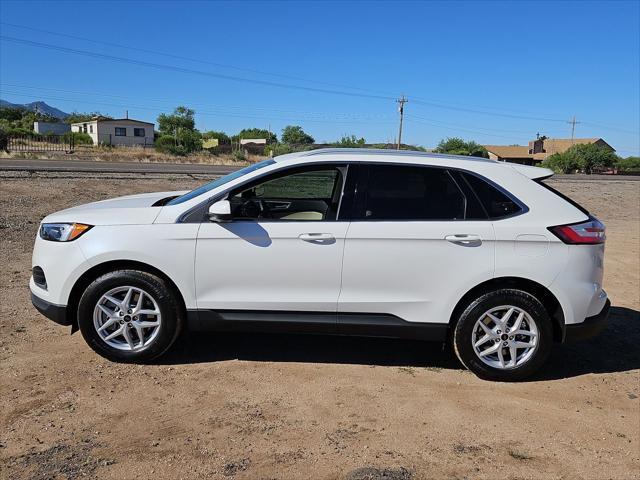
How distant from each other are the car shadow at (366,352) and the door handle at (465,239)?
115 centimetres

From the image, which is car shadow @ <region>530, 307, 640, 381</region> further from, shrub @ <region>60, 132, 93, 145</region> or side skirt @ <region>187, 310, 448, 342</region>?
shrub @ <region>60, 132, 93, 145</region>

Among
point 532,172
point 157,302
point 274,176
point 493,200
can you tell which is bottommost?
point 157,302

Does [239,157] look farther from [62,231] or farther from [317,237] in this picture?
[317,237]

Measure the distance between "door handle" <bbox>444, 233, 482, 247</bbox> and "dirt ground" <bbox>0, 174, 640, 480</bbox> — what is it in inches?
44.1

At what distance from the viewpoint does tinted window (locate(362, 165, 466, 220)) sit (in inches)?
174

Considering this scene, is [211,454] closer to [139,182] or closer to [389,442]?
[389,442]

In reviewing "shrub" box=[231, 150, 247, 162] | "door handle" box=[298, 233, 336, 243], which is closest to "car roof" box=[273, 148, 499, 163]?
"door handle" box=[298, 233, 336, 243]

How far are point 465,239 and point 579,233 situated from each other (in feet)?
2.90

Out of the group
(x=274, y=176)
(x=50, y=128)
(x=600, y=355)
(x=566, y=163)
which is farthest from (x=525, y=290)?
(x=50, y=128)

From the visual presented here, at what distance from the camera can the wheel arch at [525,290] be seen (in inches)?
173

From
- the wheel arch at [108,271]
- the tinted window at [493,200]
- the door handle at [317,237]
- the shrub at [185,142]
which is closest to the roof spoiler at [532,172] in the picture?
the tinted window at [493,200]

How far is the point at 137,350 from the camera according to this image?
4.46 meters

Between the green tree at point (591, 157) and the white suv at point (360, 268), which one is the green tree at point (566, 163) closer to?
the green tree at point (591, 157)

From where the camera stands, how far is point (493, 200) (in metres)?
4.43
